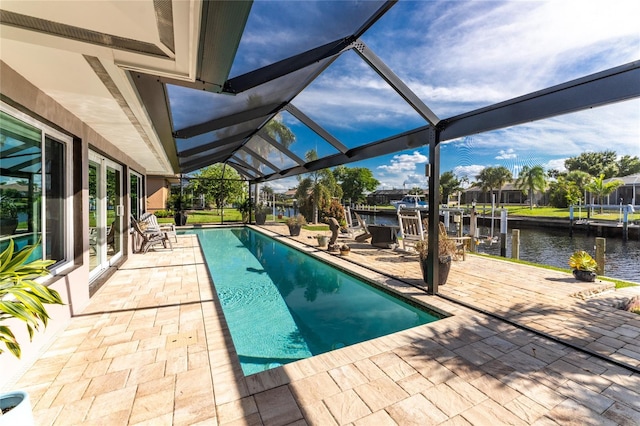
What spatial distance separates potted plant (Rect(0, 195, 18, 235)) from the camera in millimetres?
2531

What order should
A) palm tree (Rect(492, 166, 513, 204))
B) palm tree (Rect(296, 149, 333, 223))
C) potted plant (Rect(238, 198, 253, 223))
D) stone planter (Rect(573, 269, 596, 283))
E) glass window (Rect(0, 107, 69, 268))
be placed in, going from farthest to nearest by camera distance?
palm tree (Rect(492, 166, 513, 204))
palm tree (Rect(296, 149, 333, 223))
potted plant (Rect(238, 198, 253, 223))
stone planter (Rect(573, 269, 596, 283))
glass window (Rect(0, 107, 69, 268))

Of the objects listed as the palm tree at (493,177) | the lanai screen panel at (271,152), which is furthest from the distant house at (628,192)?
the lanai screen panel at (271,152)

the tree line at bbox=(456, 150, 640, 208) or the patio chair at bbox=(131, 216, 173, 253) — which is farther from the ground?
the tree line at bbox=(456, 150, 640, 208)

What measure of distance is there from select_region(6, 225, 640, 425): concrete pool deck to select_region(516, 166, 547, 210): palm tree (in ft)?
132

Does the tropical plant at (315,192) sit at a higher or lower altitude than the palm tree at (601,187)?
lower

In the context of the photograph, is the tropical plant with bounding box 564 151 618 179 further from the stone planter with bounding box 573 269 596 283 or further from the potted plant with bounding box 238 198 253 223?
the stone planter with bounding box 573 269 596 283

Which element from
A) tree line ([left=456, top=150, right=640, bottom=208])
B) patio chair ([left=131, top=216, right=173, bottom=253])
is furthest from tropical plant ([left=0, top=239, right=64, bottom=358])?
tree line ([left=456, top=150, right=640, bottom=208])

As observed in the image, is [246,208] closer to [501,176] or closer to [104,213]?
[104,213]

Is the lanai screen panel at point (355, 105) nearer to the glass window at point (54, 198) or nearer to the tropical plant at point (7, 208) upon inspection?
the glass window at point (54, 198)

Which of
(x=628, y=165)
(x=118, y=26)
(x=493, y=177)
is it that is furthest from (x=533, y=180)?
(x=118, y=26)

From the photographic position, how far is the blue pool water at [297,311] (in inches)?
142

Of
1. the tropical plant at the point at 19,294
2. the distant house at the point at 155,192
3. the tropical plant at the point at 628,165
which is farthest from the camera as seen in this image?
the tropical plant at the point at 628,165

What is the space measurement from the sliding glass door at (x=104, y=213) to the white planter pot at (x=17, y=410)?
378 centimetres

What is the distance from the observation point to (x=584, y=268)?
5262 millimetres
